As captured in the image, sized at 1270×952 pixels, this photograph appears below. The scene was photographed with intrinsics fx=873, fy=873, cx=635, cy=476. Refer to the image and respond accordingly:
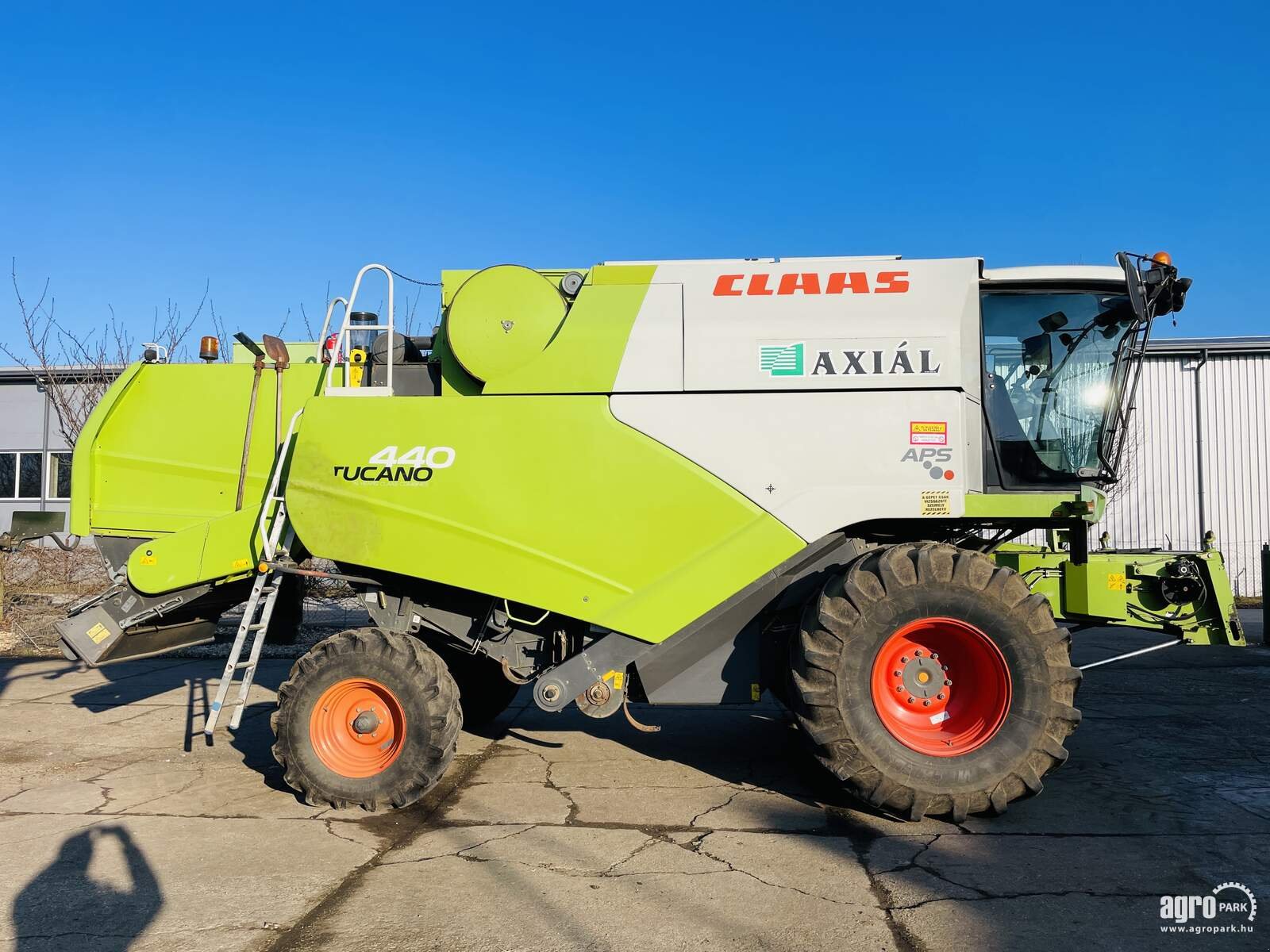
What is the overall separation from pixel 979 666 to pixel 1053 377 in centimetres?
184

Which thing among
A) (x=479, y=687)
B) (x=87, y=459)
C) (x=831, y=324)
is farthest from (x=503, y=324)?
(x=479, y=687)

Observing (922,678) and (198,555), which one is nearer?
(922,678)

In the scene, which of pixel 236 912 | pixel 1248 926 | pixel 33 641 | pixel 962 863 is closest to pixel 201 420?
pixel 236 912

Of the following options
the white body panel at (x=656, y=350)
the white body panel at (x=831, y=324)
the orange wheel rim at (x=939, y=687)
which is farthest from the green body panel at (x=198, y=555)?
the orange wheel rim at (x=939, y=687)

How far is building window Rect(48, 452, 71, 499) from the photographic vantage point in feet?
69.4

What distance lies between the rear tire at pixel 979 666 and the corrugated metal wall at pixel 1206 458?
14.3m

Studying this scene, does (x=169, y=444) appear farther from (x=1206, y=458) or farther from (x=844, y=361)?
(x=1206, y=458)

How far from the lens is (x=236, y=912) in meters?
3.61

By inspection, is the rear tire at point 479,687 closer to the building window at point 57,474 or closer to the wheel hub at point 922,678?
the wheel hub at point 922,678

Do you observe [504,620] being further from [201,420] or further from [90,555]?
[90,555]

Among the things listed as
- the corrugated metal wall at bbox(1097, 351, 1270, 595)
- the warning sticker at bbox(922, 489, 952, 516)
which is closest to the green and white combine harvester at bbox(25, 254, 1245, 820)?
the warning sticker at bbox(922, 489, 952, 516)

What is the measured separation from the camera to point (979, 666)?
191 inches

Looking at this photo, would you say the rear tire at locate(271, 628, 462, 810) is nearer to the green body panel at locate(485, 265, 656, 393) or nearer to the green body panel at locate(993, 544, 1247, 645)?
the green body panel at locate(485, 265, 656, 393)

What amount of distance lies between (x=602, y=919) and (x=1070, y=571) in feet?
12.0
